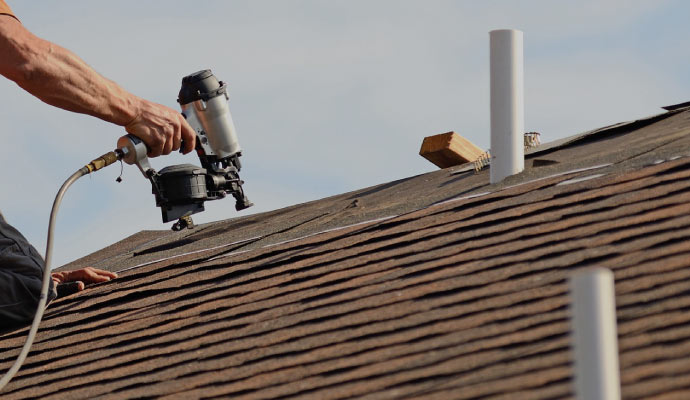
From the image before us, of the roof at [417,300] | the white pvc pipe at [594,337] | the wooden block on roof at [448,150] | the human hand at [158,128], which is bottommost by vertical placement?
the white pvc pipe at [594,337]

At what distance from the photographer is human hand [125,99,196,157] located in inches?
219

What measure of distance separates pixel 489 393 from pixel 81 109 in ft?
9.09

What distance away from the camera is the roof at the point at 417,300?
362 cm

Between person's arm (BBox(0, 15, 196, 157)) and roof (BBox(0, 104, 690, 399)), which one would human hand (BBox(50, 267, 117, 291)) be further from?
person's arm (BBox(0, 15, 196, 157))

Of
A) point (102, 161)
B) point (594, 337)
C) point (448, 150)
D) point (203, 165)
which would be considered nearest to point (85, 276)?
point (102, 161)

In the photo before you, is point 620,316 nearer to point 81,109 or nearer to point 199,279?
point 199,279

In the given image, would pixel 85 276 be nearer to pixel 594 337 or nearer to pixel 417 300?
pixel 417 300

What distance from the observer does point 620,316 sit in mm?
3588

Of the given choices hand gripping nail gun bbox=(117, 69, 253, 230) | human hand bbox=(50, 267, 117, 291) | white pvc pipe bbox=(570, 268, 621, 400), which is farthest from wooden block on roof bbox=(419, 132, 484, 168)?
white pvc pipe bbox=(570, 268, 621, 400)

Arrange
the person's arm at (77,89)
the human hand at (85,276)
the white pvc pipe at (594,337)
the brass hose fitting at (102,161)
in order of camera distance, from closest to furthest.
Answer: the white pvc pipe at (594,337) < the person's arm at (77,89) < the brass hose fitting at (102,161) < the human hand at (85,276)

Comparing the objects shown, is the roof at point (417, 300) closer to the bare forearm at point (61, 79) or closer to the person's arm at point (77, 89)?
the person's arm at point (77, 89)

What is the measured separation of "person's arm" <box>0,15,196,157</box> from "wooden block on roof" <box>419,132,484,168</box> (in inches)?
70.9

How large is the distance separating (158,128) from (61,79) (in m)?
0.57

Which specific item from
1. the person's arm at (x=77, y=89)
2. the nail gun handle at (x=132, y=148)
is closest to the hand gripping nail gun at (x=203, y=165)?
the nail gun handle at (x=132, y=148)
